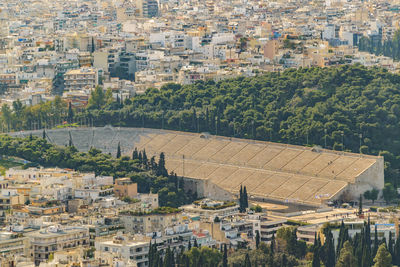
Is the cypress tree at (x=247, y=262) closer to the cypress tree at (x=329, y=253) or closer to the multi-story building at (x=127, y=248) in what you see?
the multi-story building at (x=127, y=248)

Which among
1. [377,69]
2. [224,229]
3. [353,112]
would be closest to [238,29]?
[377,69]

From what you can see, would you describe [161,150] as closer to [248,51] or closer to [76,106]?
[76,106]

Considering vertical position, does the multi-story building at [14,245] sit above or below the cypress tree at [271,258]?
above

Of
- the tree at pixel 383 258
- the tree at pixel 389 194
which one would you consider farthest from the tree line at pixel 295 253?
the tree at pixel 389 194

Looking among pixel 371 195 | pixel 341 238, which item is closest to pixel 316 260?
pixel 341 238

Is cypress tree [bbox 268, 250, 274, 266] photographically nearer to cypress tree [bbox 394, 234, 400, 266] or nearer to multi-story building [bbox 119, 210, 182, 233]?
multi-story building [bbox 119, 210, 182, 233]
